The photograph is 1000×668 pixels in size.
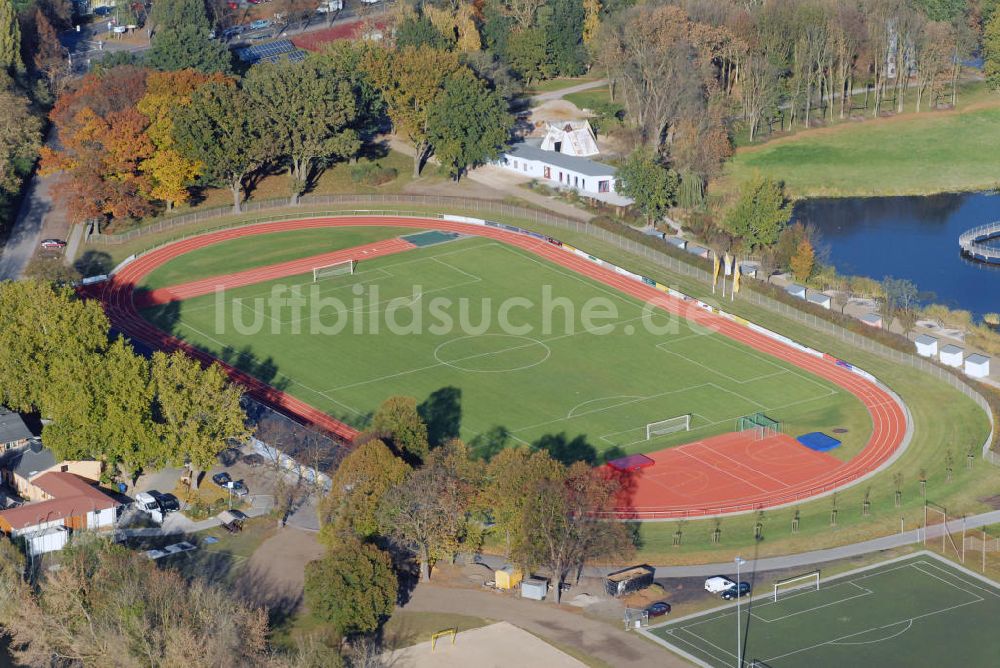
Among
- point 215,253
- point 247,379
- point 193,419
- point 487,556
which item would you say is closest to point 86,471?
point 193,419

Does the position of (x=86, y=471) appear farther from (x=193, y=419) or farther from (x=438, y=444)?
(x=438, y=444)

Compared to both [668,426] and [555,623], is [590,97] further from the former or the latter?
[555,623]

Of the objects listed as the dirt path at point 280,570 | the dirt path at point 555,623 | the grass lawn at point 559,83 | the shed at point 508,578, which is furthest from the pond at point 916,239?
the dirt path at point 280,570

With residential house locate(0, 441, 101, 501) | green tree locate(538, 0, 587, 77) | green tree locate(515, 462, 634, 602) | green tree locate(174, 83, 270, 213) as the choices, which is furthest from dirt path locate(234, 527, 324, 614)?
green tree locate(538, 0, 587, 77)

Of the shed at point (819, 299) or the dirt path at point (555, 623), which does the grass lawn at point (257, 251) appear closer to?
the shed at point (819, 299)

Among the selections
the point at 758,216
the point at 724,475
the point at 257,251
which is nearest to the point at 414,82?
the point at 257,251

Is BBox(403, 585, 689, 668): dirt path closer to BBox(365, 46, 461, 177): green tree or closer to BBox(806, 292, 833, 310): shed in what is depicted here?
BBox(806, 292, 833, 310): shed
